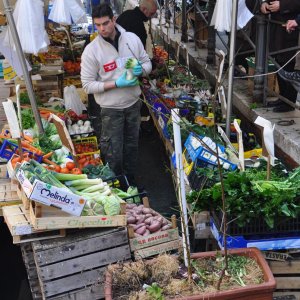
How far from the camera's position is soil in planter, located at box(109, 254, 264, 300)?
10.3 feet

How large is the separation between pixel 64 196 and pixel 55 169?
2.90 ft

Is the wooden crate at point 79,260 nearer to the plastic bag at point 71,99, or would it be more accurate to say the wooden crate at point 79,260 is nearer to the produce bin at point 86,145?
the produce bin at point 86,145

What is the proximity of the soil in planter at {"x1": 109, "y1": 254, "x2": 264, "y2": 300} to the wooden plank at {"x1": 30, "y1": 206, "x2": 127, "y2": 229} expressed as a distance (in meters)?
0.50

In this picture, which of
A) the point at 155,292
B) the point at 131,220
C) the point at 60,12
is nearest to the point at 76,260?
the point at 131,220

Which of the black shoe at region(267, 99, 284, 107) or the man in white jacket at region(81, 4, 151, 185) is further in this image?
the black shoe at region(267, 99, 284, 107)

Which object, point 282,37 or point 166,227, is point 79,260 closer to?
point 166,227

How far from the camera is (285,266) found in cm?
352

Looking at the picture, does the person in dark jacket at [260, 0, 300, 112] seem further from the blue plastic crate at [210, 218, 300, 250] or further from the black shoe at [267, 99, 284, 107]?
the blue plastic crate at [210, 218, 300, 250]

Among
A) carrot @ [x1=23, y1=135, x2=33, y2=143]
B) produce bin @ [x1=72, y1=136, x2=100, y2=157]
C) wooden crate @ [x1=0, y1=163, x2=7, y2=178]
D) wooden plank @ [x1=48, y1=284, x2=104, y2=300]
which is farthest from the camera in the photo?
produce bin @ [x1=72, y1=136, x2=100, y2=157]

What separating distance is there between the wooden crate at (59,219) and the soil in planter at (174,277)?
499 mm

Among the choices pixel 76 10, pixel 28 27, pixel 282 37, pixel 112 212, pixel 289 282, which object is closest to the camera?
pixel 289 282

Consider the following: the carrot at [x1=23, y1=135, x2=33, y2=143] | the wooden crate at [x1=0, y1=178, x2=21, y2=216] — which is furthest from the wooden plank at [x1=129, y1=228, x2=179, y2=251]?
the carrot at [x1=23, y1=135, x2=33, y2=143]

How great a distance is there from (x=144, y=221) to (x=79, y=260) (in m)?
0.67

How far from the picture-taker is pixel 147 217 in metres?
4.24
